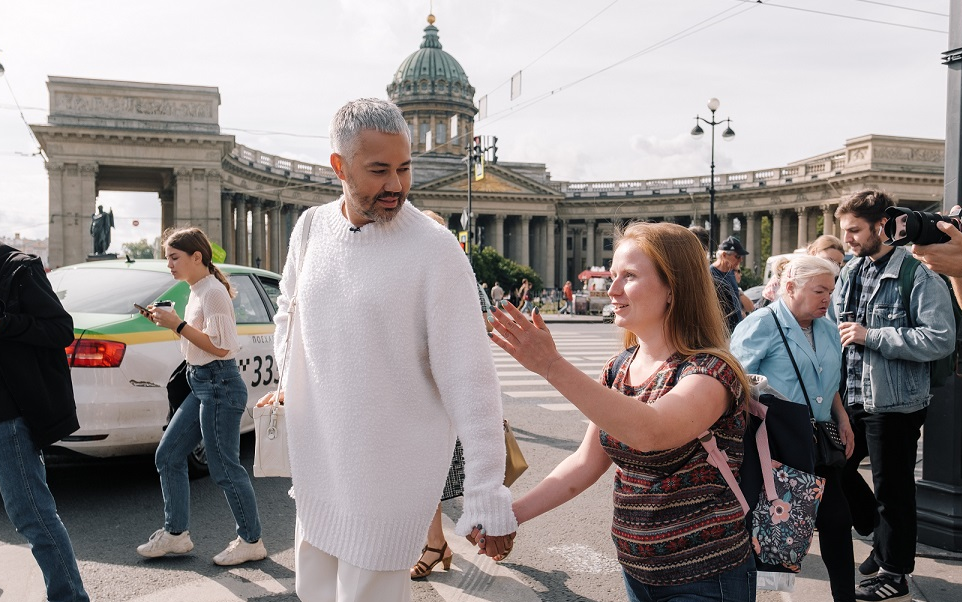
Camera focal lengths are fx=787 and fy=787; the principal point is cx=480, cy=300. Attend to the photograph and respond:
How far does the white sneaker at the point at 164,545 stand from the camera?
15.3 ft

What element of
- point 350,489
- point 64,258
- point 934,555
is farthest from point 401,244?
point 64,258

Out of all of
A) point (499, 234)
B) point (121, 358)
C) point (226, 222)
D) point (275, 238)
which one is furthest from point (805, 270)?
point (499, 234)

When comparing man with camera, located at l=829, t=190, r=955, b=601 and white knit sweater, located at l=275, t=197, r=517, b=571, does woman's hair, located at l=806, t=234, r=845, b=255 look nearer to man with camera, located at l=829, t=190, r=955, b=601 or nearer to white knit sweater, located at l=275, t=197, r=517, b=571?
man with camera, located at l=829, t=190, r=955, b=601

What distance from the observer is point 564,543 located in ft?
17.0

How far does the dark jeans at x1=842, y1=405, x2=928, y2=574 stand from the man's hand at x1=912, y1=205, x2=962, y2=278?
1.62m

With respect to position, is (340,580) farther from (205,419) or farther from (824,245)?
(824,245)

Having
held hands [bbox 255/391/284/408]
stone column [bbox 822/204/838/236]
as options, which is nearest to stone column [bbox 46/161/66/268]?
held hands [bbox 255/391/284/408]

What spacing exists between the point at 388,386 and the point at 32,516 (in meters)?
2.20

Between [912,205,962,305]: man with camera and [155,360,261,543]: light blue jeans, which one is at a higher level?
[912,205,962,305]: man with camera

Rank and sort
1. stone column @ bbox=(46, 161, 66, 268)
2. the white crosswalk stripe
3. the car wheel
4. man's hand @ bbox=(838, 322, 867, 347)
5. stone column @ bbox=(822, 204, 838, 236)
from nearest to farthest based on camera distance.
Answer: man's hand @ bbox=(838, 322, 867, 347), the car wheel, the white crosswalk stripe, stone column @ bbox=(46, 161, 66, 268), stone column @ bbox=(822, 204, 838, 236)

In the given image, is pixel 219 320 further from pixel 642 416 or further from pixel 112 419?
pixel 642 416

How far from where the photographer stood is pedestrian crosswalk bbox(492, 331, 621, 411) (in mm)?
11859

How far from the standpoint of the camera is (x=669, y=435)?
6.80ft

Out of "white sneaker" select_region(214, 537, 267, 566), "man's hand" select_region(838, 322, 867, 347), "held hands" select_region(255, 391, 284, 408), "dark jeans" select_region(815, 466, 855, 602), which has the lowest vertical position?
"white sneaker" select_region(214, 537, 267, 566)
